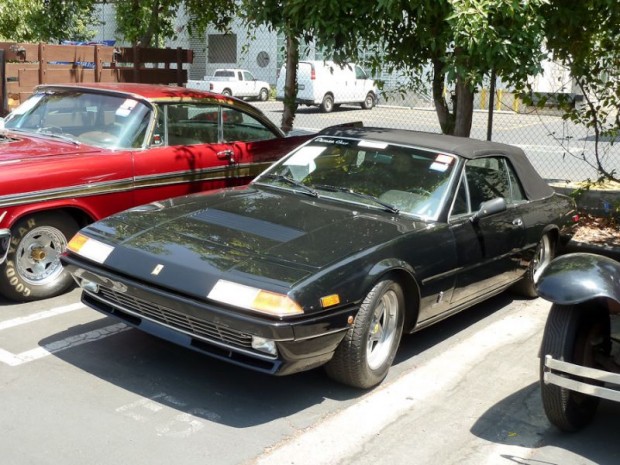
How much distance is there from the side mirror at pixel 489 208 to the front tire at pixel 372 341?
1.01 meters

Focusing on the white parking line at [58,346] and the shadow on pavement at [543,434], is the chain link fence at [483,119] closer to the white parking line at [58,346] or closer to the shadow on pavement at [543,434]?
the white parking line at [58,346]

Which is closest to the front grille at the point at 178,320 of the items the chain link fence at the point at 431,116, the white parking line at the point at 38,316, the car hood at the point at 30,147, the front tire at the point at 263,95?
the white parking line at the point at 38,316

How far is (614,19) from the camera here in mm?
7578

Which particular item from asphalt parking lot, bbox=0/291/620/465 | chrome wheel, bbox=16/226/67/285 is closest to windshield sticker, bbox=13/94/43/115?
chrome wheel, bbox=16/226/67/285

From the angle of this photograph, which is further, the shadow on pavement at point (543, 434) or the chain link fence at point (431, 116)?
the chain link fence at point (431, 116)

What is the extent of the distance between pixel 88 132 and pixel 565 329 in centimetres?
433

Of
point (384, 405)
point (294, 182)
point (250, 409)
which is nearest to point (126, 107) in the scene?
point (294, 182)

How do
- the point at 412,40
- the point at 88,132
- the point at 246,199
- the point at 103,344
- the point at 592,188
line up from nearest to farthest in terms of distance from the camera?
the point at 103,344 < the point at 246,199 < the point at 88,132 < the point at 412,40 < the point at 592,188

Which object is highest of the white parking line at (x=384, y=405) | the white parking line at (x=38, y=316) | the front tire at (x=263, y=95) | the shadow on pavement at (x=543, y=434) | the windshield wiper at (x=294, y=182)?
the front tire at (x=263, y=95)

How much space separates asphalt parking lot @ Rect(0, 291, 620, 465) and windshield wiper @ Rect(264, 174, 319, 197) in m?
1.28

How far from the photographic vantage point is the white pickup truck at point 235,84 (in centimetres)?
3200

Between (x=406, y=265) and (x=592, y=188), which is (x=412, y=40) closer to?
(x=592, y=188)

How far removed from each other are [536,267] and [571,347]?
2.71 m

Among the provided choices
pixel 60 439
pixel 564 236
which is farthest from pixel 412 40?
pixel 60 439
